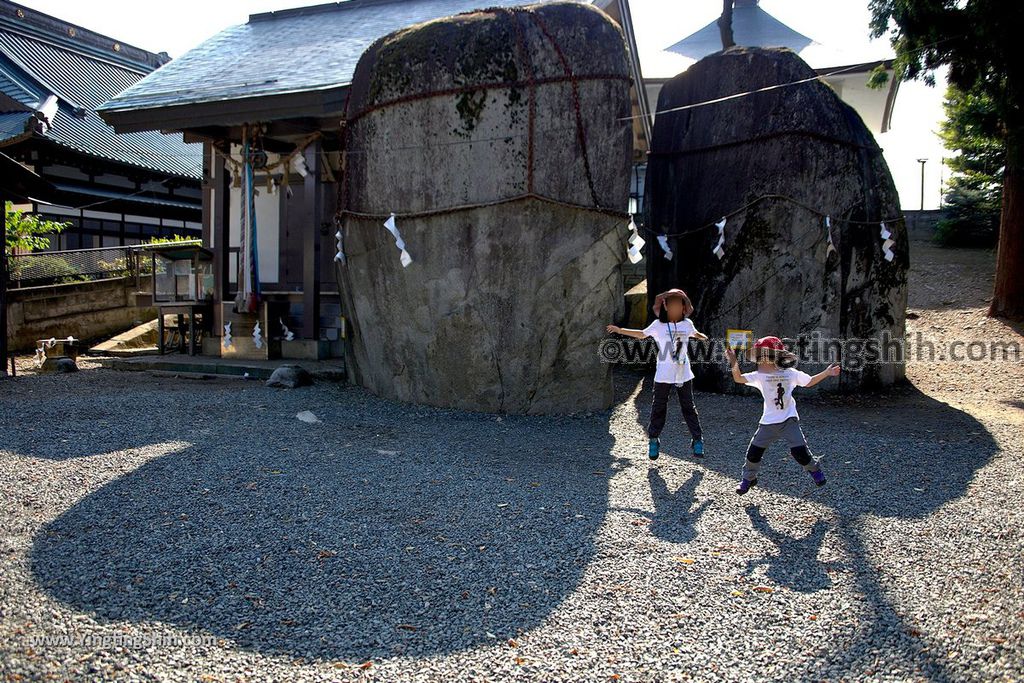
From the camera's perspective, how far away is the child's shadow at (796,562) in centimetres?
358

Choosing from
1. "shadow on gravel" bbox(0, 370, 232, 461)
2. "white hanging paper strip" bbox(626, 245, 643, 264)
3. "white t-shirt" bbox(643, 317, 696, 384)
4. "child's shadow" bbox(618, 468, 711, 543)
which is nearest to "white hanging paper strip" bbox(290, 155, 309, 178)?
"shadow on gravel" bbox(0, 370, 232, 461)

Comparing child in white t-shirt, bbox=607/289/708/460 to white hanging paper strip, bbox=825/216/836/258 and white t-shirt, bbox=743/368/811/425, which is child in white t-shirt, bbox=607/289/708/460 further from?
white hanging paper strip, bbox=825/216/836/258

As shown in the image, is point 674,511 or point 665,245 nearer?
point 674,511

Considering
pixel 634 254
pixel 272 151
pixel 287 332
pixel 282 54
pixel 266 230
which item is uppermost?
pixel 282 54

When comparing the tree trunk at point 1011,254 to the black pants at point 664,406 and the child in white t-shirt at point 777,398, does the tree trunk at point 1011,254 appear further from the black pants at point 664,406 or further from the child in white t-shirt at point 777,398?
the child in white t-shirt at point 777,398

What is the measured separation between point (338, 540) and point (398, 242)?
4212mm

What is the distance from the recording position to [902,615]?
127 inches

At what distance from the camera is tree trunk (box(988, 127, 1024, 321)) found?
1231 cm

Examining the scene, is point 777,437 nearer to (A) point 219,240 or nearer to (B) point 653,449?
(B) point 653,449

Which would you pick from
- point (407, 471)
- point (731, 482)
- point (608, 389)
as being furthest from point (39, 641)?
point (608, 389)

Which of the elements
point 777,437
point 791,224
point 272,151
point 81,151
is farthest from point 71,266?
point 777,437

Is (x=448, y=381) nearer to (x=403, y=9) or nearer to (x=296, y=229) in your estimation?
(x=296, y=229)

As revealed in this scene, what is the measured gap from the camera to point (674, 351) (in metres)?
6.07

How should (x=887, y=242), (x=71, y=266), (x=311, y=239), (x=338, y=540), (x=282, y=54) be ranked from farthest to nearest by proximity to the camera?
(x=71, y=266)
(x=282, y=54)
(x=311, y=239)
(x=887, y=242)
(x=338, y=540)
